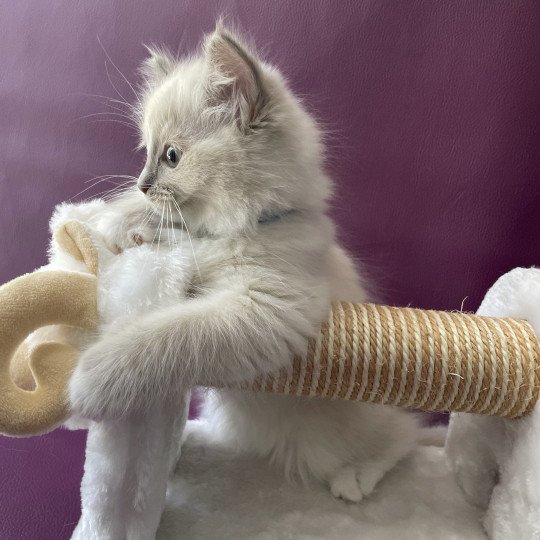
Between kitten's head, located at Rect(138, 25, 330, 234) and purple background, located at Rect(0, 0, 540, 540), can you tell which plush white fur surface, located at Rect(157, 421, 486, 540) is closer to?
purple background, located at Rect(0, 0, 540, 540)

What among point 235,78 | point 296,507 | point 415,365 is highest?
point 235,78

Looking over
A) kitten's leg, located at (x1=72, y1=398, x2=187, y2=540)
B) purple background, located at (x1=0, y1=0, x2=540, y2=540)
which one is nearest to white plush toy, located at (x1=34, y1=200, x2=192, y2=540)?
kitten's leg, located at (x1=72, y1=398, x2=187, y2=540)

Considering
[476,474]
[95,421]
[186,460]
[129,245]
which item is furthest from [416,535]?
[129,245]

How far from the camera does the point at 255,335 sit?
29.1 inches

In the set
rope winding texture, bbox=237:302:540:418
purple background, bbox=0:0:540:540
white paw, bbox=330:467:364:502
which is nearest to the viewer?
rope winding texture, bbox=237:302:540:418

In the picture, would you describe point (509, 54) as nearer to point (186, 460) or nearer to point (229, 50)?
point (229, 50)

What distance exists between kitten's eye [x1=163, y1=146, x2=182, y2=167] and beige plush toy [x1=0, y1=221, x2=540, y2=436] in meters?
0.17

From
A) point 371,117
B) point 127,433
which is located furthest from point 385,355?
point 371,117

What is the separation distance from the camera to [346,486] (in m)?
0.94

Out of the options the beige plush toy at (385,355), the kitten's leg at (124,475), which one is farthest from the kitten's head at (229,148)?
the kitten's leg at (124,475)

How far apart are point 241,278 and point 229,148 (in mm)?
210

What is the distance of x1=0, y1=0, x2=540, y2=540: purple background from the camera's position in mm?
1267

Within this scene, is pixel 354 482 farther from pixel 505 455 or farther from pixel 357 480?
pixel 505 455

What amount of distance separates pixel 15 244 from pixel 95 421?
89cm
